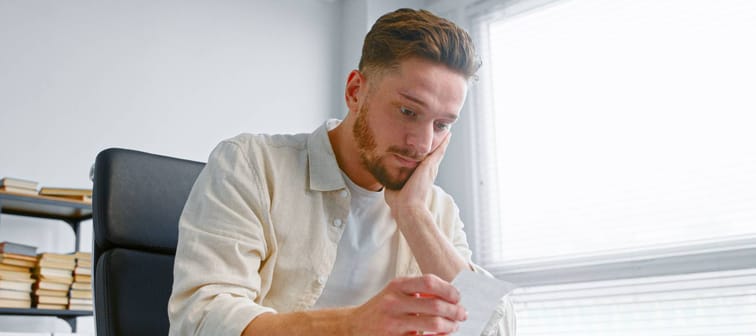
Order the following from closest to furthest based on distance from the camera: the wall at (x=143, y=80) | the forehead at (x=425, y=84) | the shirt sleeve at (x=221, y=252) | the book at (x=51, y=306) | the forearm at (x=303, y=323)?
1. the forearm at (x=303, y=323)
2. the shirt sleeve at (x=221, y=252)
3. the forehead at (x=425, y=84)
4. the book at (x=51, y=306)
5. the wall at (x=143, y=80)

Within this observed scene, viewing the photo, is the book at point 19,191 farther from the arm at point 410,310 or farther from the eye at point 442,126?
the arm at point 410,310

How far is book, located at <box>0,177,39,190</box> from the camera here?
2.60 metres

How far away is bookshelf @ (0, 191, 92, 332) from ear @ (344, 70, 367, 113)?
1.66 metres

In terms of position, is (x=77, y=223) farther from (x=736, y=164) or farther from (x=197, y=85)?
(x=736, y=164)

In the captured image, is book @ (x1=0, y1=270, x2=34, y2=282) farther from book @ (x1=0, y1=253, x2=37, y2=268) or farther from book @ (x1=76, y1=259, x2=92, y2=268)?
book @ (x1=76, y1=259, x2=92, y2=268)

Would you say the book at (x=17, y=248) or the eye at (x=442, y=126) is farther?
the book at (x=17, y=248)

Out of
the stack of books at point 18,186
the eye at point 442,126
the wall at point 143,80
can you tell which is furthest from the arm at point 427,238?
the wall at point 143,80

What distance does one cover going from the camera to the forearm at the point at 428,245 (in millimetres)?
1260

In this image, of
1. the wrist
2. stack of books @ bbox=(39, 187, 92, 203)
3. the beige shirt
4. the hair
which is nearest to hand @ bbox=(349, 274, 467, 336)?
the beige shirt

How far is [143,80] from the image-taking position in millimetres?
3227

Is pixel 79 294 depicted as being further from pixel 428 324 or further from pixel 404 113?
pixel 428 324

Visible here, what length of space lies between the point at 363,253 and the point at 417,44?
0.40 metres

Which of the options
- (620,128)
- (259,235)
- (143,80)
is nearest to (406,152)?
(259,235)

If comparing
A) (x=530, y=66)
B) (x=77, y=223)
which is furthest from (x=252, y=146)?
(x=530, y=66)
